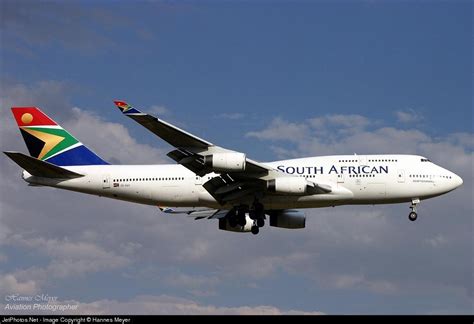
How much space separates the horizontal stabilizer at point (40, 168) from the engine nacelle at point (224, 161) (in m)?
11.0

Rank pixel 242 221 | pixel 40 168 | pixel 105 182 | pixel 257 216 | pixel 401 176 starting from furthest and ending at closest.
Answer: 1. pixel 105 182
2. pixel 242 221
3. pixel 40 168
4. pixel 257 216
5. pixel 401 176

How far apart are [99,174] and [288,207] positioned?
39.0 ft

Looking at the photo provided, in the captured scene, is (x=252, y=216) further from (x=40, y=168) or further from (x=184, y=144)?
(x=40, y=168)

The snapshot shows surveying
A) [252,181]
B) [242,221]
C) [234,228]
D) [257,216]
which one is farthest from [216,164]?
[234,228]

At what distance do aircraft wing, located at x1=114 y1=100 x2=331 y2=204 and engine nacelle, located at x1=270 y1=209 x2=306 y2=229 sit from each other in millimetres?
5600

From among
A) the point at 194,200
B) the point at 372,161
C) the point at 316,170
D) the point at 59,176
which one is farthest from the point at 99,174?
the point at 372,161

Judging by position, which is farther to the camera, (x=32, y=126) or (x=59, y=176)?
(x=32, y=126)

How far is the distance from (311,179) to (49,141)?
17.8m

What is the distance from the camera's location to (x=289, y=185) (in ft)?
147

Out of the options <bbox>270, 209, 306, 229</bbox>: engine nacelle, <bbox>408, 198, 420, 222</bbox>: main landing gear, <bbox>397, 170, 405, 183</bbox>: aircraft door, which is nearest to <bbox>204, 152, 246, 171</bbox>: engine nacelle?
<bbox>397, 170, 405, 183</bbox>: aircraft door

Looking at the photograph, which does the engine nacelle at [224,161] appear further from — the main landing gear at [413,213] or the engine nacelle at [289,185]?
the main landing gear at [413,213]

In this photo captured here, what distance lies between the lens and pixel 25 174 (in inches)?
1922

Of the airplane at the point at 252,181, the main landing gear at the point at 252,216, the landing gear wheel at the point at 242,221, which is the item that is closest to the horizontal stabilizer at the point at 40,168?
the airplane at the point at 252,181
